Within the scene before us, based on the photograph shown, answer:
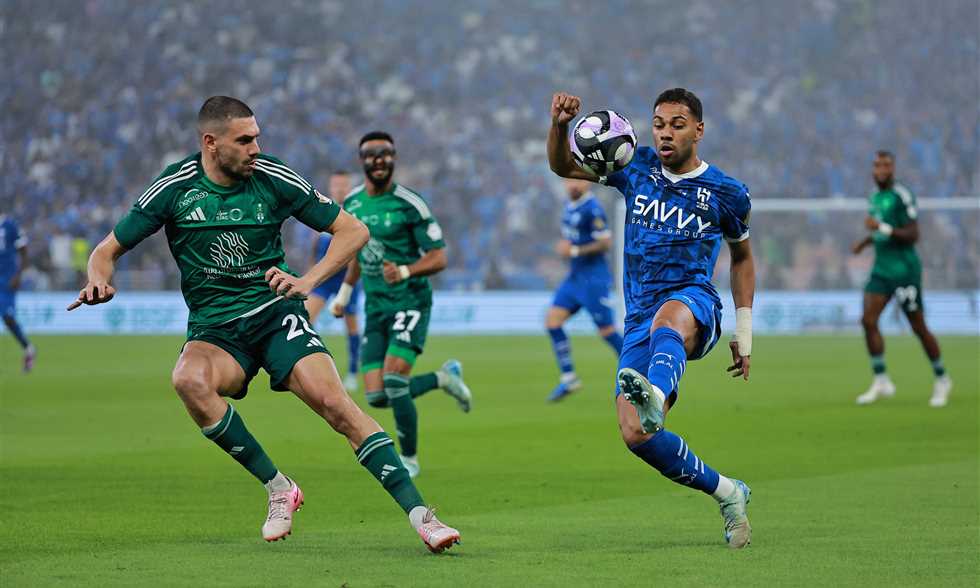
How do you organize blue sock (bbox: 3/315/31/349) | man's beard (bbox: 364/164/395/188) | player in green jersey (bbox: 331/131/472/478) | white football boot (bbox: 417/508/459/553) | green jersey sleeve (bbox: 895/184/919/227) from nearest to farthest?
white football boot (bbox: 417/508/459/553)
player in green jersey (bbox: 331/131/472/478)
man's beard (bbox: 364/164/395/188)
green jersey sleeve (bbox: 895/184/919/227)
blue sock (bbox: 3/315/31/349)

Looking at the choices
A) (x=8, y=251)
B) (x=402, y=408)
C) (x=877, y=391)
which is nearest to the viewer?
(x=402, y=408)

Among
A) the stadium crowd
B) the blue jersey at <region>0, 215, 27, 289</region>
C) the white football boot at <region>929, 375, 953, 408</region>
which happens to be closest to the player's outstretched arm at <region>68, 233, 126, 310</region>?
the white football boot at <region>929, 375, 953, 408</region>

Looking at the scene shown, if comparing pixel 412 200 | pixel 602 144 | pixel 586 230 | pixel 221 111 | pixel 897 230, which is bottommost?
pixel 586 230

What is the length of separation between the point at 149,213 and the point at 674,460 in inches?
110

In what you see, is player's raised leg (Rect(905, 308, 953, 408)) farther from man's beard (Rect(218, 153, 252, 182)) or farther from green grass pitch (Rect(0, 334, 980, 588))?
man's beard (Rect(218, 153, 252, 182))

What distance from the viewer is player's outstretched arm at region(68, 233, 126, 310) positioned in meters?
6.45

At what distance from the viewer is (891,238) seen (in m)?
15.3

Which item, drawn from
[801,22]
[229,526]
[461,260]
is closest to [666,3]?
[801,22]

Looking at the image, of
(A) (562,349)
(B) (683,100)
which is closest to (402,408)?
(B) (683,100)

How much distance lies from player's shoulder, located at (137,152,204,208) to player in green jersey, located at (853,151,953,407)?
32.5ft

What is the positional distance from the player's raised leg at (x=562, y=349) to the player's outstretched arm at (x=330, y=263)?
9.58m

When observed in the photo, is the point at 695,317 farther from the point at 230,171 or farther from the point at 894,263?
the point at 894,263

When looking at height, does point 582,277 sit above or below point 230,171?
below

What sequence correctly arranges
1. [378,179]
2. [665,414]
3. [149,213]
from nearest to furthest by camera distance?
[665,414], [149,213], [378,179]
